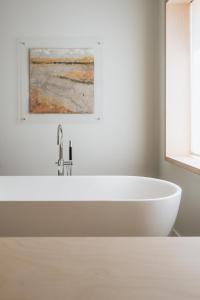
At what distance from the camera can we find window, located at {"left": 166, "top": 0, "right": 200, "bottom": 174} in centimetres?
285

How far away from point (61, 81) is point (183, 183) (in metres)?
1.68

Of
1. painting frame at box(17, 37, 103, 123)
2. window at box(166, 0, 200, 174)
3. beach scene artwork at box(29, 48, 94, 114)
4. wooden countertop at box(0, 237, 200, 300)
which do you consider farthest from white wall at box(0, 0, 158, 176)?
wooden countertop at box(0, 237, 200, 300)

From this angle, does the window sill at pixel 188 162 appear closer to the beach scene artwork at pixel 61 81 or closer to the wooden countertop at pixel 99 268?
the beach scene artwork at pixel 61 81

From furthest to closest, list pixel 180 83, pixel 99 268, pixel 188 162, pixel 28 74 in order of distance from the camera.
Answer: pixel 28 74
pixel 180 83
pixel 188 162
pixel 99 268

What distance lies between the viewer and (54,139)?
131 inches

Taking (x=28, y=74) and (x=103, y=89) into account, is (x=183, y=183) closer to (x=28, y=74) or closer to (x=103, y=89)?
(x=103, y=89)

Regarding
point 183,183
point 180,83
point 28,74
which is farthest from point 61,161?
point 180,83

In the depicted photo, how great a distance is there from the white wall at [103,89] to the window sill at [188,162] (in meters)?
0.54

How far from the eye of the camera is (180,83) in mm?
2904

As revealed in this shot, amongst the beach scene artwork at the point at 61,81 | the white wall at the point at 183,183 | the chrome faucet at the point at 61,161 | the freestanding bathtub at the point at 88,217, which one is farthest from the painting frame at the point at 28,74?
the freestanding bathtub at the point at 88,217

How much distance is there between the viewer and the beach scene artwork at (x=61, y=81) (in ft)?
10.7

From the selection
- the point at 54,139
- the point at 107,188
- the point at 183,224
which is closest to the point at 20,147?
the point at 54,139

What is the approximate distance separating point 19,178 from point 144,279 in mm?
2572

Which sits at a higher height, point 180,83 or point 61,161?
point 180,83
